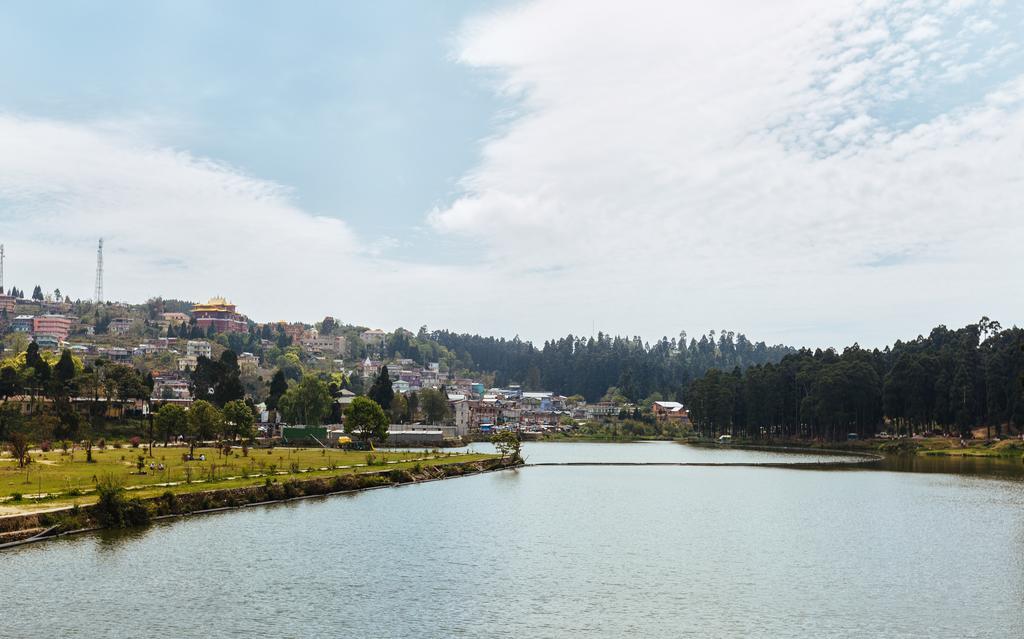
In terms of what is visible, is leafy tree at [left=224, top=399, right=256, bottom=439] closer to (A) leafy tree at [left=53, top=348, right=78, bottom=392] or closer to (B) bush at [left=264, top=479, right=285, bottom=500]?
(A) leafy tree at [left=53, top=348, right=78, bottom=392]

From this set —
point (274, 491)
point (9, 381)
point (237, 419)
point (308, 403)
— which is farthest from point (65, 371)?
point (274, 491)

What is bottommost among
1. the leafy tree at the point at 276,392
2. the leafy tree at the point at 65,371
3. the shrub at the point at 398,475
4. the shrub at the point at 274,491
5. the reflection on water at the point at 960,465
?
the reflection on water at the point at 960,465

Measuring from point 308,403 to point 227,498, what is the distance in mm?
88010

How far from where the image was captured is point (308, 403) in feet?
479

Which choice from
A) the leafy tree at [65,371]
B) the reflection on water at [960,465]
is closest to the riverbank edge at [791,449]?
the reflection on water at [960,465]

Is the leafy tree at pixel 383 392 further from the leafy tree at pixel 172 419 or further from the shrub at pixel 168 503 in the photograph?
the shrub at pixel 168 503

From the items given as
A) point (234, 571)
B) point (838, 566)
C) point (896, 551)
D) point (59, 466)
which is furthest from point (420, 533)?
point (59, 466)

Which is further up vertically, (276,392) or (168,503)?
(276,392)

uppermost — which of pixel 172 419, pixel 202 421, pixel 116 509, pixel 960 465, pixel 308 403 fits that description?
pixel 308 403

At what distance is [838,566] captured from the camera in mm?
43688

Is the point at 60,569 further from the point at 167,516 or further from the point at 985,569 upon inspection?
the point at 985,569

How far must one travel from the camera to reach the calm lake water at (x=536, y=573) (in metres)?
32.5

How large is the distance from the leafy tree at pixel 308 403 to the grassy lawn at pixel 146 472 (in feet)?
147

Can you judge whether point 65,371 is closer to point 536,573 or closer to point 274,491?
point 274,491
